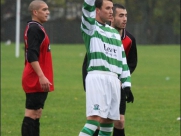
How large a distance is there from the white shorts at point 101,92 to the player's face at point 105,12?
24.1 inches

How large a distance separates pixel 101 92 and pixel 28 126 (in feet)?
4.66

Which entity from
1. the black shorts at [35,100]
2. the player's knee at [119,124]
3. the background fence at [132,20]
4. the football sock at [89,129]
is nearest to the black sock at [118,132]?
the player's knee at [119,124]

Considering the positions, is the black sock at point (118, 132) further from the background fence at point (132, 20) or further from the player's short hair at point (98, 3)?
the background fence at point (132, 20)

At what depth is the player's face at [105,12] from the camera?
7.36m

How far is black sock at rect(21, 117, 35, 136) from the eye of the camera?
26.9 feet

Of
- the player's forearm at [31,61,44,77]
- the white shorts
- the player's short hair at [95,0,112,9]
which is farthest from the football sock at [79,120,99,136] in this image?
the player's short hair at [95,0,112,9]

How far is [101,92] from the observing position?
7.21 metres

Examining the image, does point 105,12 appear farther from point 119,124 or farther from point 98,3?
point 119,124

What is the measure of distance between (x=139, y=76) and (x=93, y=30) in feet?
56.3

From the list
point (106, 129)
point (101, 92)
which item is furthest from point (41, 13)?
point (106, 129)

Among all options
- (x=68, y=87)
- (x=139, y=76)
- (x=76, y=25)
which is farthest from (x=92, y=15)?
(x=76, y=25)

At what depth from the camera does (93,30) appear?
23.7 feet

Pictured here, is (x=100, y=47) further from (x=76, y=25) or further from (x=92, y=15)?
(x=76, y=25)

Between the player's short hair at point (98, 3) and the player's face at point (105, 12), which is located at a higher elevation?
the player's short hair at point (98, 3)
